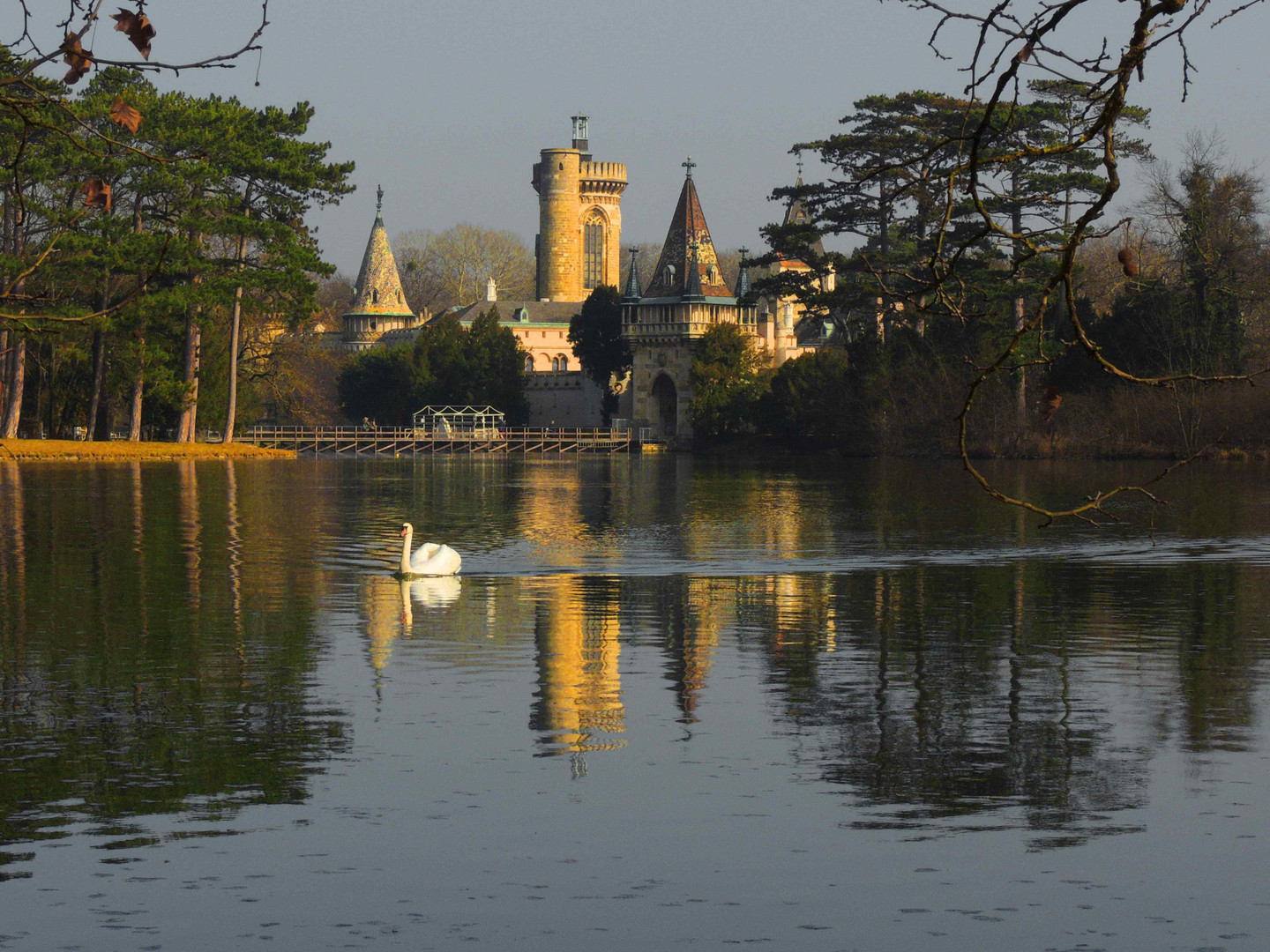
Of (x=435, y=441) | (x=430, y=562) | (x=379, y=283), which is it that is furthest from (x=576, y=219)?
(x=430, y=562)

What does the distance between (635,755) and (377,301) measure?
5451 inches

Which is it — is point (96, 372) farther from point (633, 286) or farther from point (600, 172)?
point (600, 172)

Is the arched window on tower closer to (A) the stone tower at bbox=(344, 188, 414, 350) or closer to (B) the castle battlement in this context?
(B) the castle battlement

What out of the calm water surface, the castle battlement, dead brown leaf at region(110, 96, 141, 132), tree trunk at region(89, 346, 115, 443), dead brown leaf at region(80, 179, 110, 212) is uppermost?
the castle battlement

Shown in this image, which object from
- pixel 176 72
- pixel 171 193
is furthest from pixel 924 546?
pixel 171 193

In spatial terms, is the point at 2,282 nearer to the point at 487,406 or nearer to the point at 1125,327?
the point at 1125,327

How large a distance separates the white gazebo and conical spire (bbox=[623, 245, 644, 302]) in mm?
11087

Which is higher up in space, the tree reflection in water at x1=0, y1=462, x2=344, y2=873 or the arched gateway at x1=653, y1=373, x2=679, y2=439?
the arched gateway at x1=653, y1=373, x2=679, y2=439

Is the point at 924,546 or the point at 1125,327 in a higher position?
the point at 1125,327

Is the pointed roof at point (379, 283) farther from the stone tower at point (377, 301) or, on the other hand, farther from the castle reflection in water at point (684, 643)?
the castle reflection in water at point (684, 643)

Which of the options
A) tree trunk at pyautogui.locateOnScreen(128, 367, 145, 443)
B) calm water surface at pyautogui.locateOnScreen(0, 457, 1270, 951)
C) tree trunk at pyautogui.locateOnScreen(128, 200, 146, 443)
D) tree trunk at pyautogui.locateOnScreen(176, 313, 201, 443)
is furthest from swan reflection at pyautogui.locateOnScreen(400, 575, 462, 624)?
tree trunk at pyautogui.locateOnScreen(128, 367, 145, 443)

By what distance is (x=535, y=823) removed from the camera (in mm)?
8219

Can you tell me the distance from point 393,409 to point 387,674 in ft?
334

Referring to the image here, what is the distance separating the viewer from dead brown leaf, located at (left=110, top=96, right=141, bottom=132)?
471 cm
